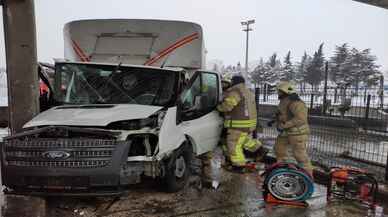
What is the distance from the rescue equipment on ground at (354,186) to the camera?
4879mm

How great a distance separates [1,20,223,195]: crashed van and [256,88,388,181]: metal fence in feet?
9.64

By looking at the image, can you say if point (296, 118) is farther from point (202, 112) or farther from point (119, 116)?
point (119, 116)

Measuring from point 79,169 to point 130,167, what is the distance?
640 mm

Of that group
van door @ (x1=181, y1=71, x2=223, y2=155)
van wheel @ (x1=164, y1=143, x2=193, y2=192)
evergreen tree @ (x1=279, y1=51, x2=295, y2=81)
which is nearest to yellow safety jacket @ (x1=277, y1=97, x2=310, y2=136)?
van door @ (x1=181, y1=71, x2=223, y2=155)

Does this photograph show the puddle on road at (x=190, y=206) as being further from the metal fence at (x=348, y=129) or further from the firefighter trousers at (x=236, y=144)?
the metal fence at (x=348, y=129)

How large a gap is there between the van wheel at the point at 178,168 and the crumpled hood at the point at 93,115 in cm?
90

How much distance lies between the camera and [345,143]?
839 cm

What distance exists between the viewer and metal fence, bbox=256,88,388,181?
24.0ft

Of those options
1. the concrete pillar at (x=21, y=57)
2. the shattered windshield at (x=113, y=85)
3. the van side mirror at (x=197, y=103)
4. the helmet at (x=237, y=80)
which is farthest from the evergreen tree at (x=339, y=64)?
the concrete pillar at (x=21, y=57)

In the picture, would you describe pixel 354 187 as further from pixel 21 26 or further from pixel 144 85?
pixel 21 26

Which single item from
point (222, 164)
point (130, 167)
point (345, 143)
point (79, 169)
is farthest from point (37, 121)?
point (345, 143)

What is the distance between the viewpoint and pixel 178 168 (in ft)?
17.7

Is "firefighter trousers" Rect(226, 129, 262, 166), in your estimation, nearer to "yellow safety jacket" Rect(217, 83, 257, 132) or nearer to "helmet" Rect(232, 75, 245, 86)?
"yellow safety jacket" Rect(217, 83, 257, 132)

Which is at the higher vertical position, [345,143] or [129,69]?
[129,69]
